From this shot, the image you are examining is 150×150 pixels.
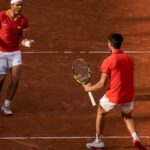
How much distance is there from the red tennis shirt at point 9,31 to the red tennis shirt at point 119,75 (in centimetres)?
258

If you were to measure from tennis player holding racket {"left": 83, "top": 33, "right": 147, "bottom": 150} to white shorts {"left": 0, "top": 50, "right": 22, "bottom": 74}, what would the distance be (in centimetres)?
226

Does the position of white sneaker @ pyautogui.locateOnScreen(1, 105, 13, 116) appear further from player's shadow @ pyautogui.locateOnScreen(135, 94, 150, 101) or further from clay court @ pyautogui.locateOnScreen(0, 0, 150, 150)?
player's shadow @ pyautogui.locateOnScreen(135, 94, 150, 101)

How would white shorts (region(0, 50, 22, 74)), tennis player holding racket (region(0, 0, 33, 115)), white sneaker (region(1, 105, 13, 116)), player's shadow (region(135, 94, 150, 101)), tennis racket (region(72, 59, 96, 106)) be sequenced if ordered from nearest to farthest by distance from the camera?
tennis racket (region(72, 59, 96, 106)), tennis player holding racket (region(0, 0, 33, 115)), white shorts (region(0, 50, 22, 74)), white sneaker (region(1, 105, 13, 116)), player's shadow (region(135, 94, 150, 101))

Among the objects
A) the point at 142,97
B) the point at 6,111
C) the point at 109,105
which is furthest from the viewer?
the point at 142,97

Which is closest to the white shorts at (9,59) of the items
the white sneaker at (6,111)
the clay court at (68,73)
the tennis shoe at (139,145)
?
the white sneaker at (6,111)

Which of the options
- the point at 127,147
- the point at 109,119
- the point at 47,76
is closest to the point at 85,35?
the point at 47,76

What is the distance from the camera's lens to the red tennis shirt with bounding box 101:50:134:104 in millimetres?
11211

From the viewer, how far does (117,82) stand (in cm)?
1141

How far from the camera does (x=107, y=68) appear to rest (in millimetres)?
11188

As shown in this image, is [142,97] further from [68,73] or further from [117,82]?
[117,82]

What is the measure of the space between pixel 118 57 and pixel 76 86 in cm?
412

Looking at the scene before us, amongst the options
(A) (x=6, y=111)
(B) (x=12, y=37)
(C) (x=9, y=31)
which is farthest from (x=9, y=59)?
(A) (x=6, y=111)

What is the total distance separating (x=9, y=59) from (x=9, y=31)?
631 millimetres

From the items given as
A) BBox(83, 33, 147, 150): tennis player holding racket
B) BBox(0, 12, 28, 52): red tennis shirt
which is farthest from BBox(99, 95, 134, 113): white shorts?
BBox(0, 12, 28, 52): red tennis shirt
